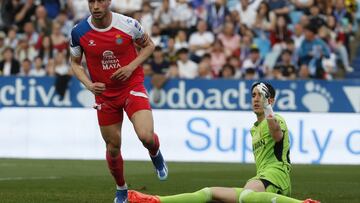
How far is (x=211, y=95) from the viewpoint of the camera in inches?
1027

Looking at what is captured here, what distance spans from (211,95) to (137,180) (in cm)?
814

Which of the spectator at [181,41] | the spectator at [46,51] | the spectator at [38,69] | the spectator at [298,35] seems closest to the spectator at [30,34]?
the spectator at [46,51]

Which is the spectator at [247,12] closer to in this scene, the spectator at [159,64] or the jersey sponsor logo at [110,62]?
the spectator at [159,64]

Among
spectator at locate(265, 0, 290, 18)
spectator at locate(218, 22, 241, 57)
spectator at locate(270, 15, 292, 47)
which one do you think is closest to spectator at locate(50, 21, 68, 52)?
spectator at locate(218, 22, 241, 57)

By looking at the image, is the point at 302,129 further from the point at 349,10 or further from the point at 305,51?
the point at 349,10

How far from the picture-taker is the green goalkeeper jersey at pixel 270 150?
38.0 feet

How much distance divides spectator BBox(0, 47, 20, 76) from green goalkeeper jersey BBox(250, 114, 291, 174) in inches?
652

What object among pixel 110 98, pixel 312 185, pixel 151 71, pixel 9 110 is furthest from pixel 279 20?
pixel 110 98

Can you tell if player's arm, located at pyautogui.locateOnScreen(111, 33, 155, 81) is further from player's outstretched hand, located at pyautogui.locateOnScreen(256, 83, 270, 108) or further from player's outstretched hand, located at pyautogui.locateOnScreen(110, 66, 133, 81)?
player's outstretched hand, located at pyautogui.locateOnScreen(256, 83, 270, 108)

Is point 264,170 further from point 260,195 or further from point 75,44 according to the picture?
point 75,44

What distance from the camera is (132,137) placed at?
23953 mm

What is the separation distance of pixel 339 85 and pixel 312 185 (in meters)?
8.75

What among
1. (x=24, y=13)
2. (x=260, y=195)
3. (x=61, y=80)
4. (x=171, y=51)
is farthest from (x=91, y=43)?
(x=24, y=13)

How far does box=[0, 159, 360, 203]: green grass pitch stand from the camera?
14.9 meters
